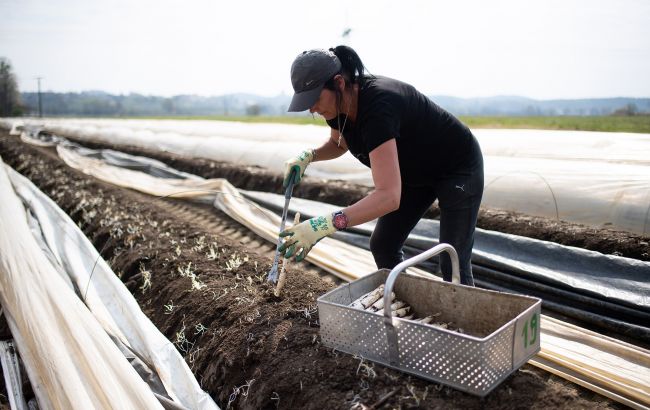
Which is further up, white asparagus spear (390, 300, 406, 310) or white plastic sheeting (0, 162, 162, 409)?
white asparagus spear (390, 300, 406, 310)

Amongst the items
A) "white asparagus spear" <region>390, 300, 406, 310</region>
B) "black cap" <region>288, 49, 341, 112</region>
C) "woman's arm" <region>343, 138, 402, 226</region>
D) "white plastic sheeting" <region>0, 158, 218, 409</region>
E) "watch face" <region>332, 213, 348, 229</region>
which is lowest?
"white plastic sheeting" <region>0, 158, 218, 409</region>

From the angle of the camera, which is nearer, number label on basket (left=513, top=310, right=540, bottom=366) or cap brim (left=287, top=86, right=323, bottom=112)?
number label on basket (left=513, top=310, right=540, bottom=366)

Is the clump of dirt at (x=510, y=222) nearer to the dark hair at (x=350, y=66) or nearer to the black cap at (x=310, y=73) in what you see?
the dark hair at (x=350, y=66)

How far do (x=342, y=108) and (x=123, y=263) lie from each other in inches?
118

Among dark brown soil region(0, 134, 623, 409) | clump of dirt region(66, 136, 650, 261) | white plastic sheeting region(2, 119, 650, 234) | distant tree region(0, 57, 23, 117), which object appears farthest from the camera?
distant tree region(0, 57, 23, 117)

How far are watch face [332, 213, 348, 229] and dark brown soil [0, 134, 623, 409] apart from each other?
0.61 m

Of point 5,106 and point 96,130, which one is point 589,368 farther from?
point 5,106

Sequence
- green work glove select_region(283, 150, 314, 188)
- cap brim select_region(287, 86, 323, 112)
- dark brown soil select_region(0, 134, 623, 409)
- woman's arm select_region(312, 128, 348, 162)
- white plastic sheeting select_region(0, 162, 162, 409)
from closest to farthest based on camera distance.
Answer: dark brown soil select_region(0, 134, 623, 409)
cap brim select_region(287, 86, 323, 112)
white plastic sheeting select_region(0, 162, 162, 409)
woman's arm select_region(312, 128, 348, 162)
green work glove select_region(283, 150, 314, 188)

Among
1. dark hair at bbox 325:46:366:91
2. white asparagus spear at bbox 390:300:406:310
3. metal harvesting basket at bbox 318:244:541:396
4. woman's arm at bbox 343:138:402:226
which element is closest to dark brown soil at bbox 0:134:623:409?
metal harvesting basket at bbox 318:244:541:396

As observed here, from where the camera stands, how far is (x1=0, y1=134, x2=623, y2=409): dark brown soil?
2.23 meters

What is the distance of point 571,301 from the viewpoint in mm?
3674

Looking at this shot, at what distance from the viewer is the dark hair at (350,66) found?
253cm

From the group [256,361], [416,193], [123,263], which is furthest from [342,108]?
[123,263]

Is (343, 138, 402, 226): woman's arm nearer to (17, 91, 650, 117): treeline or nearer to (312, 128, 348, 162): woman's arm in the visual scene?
(312, 128, 348, 162): woman's arm
